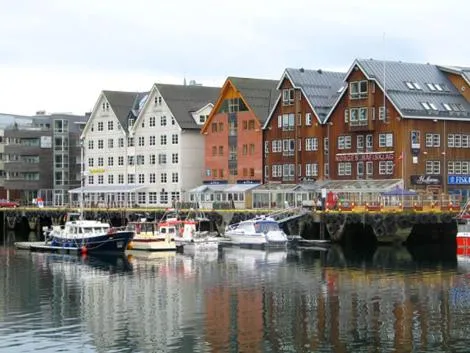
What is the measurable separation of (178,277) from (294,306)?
18.9 m

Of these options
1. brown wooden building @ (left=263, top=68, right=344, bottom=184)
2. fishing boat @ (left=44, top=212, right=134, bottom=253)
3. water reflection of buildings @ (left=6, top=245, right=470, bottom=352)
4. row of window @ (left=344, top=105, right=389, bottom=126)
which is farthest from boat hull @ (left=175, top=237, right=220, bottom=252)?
row of window @ (left=344, top=105, right=389, bottom=126)

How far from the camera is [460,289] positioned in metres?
69.1

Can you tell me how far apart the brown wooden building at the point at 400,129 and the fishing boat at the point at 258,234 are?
14.8m

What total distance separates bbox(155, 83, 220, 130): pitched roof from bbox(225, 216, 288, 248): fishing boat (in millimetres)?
34887

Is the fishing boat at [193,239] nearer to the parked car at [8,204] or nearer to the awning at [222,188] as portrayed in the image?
the awning at [222,188]

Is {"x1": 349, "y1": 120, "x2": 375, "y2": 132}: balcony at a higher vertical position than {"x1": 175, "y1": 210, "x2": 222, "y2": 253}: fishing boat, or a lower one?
higher

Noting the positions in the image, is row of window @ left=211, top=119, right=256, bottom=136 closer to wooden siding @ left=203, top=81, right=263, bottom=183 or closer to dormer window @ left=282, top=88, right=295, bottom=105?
wooden siding @ left=203, top=81, right=263, bottom=183

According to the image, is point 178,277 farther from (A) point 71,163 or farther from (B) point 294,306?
(A) point 71,163

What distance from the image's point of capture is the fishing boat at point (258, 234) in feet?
345

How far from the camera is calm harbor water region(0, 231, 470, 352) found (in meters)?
51.0

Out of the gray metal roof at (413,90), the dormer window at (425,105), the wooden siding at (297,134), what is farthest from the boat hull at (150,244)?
the dormer window at (425,105)

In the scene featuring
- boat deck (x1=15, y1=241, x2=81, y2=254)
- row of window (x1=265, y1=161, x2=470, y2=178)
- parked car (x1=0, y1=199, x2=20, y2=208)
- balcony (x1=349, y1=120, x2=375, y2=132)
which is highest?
balcony (x1=349, y1=120, x2=375, y2=132)

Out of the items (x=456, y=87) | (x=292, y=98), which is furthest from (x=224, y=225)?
(x=456, y=87)

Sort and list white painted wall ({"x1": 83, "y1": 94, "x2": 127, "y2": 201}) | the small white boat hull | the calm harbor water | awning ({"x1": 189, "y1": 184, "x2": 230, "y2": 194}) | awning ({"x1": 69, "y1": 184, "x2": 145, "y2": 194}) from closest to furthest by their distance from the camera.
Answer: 1. the calm harbor water
2. the small white boat hull
3. awning ({"x1": 189, "y1": 184, "x2": 230, "y2": 194})
4. awning ({"x1": 69, "y1": 184, "x2": 145, "y2": 194})
5. white painted wall ({"x1": 83, "y1": 94, "x2": 127, "y2": 201})
